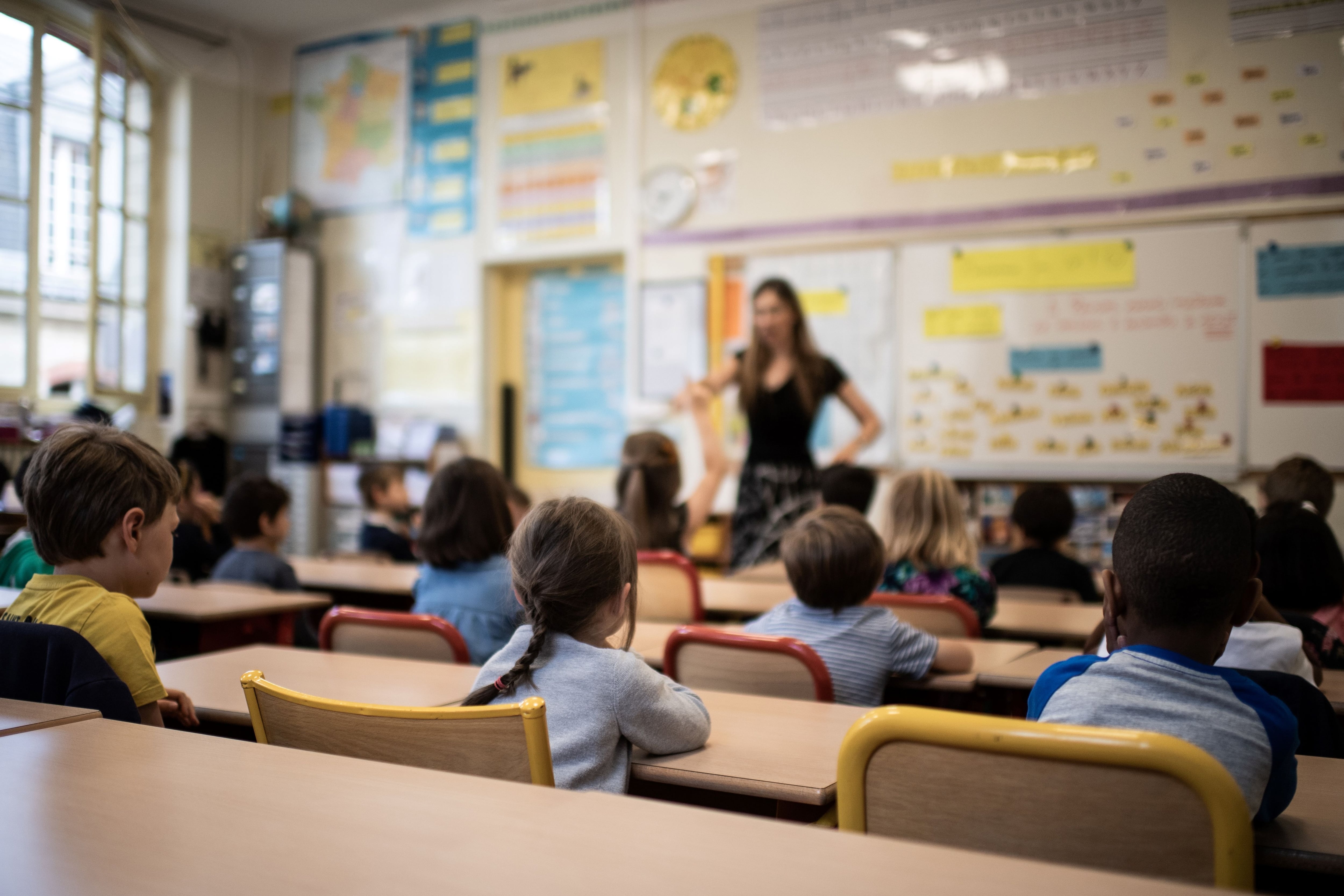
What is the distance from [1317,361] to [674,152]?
3363mm

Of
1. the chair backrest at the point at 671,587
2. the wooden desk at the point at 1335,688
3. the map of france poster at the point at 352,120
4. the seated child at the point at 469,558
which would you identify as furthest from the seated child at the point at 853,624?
the map of france poster at the point at 352,120

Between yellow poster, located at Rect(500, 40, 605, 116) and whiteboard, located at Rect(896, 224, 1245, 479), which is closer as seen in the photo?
whiteboard, located at Rect(896, 224, 1245, 479)

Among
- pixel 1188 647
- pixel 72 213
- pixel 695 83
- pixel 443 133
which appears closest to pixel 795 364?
pixel 695 83

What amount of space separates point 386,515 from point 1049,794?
4291 mm

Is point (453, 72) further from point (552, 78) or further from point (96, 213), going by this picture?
point (96, 213)

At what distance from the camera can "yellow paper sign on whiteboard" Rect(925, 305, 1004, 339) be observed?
16.8 feet

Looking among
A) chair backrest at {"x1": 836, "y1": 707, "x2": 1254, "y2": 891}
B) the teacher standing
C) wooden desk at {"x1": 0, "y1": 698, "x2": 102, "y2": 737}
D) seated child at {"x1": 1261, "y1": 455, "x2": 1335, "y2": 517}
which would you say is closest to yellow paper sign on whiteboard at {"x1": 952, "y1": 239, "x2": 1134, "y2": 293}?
the teacher standing

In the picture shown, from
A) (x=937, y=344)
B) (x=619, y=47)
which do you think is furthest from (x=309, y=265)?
(x=937, y=344)

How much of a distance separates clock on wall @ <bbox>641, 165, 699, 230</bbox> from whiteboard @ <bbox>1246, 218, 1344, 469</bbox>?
2.81 m

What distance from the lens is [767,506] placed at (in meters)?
4.55

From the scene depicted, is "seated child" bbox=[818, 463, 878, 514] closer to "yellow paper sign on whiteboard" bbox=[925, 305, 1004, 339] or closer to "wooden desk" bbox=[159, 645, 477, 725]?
"wooden desk" bbox=[159, 645, 477, 725]

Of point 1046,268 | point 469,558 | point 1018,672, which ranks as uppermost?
point 1046,268

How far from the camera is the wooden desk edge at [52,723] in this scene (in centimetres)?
120

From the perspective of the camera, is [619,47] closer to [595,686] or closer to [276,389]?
[276,389]
